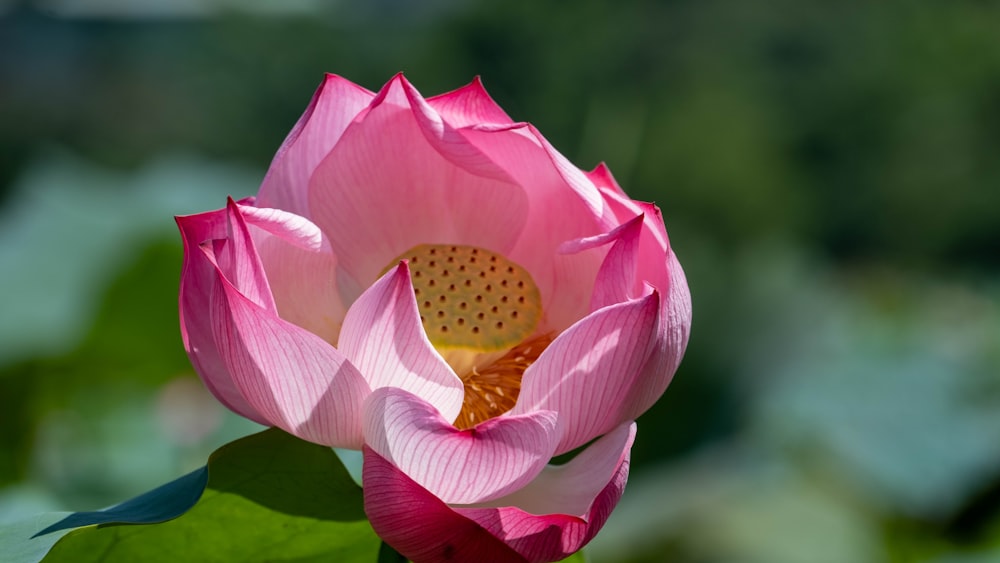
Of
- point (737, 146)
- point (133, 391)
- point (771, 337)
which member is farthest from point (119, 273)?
point (737, 146)

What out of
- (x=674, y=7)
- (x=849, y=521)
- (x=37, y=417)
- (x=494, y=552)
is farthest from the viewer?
(x=674, y=7)

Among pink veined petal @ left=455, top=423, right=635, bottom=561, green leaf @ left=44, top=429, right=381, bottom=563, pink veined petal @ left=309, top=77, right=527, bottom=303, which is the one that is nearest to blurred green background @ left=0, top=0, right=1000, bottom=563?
green leaf @ left=44, top=429, right=381, bottom=563

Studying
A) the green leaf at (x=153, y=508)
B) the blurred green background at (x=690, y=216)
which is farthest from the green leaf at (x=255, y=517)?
the blurred green background at (x=690, y=216)

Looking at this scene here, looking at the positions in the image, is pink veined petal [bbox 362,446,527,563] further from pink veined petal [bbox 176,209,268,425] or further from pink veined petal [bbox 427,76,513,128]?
pink veined petal [bbox 427,76,513,128]

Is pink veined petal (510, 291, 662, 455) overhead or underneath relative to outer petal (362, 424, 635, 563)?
overhead

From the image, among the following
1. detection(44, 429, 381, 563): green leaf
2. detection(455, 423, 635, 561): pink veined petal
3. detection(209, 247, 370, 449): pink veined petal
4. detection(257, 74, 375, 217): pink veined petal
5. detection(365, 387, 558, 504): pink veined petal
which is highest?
detection(257, 74, 375, 217): pink veined petal

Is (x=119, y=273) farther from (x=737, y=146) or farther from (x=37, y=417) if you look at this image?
(x=737, y=146)

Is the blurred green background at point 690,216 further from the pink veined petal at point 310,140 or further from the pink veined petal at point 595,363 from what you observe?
the pink veined petal at point 595,363

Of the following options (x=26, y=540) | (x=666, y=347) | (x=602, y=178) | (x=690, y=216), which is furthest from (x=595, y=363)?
(x=690, y=216)
